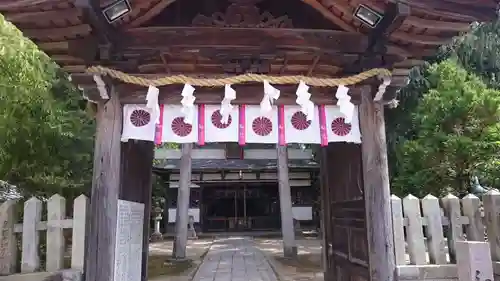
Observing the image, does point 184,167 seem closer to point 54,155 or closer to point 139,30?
point 54,155

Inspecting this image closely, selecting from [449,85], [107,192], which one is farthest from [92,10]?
[449,85]

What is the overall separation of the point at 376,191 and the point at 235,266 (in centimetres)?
787

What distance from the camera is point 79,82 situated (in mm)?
4203

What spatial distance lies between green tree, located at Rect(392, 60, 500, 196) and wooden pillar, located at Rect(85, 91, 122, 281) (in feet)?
19.1

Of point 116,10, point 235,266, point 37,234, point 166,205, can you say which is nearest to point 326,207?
point 37,234

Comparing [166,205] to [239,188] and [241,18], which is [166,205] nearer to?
[239,188]

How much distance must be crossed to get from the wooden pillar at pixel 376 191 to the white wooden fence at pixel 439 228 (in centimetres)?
40

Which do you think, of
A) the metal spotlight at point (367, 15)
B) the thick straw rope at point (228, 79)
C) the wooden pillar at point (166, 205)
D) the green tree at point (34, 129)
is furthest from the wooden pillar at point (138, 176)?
the wooden pillar at point (166, 205)

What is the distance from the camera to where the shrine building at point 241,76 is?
398 cm

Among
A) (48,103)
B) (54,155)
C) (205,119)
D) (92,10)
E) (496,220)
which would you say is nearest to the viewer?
(92,10)

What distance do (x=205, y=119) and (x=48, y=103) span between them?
10.6 feet

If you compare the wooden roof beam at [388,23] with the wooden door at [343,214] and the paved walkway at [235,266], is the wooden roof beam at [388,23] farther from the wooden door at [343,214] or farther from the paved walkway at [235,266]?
the paved walkway at [235,266]

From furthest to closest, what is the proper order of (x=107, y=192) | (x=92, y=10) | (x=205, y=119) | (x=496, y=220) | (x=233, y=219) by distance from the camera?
(x=233, y=219), (x=496, y=220), (x=205, y=119), (x=107, y=192), (x=92, y=10)

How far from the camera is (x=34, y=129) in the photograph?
6.11m
